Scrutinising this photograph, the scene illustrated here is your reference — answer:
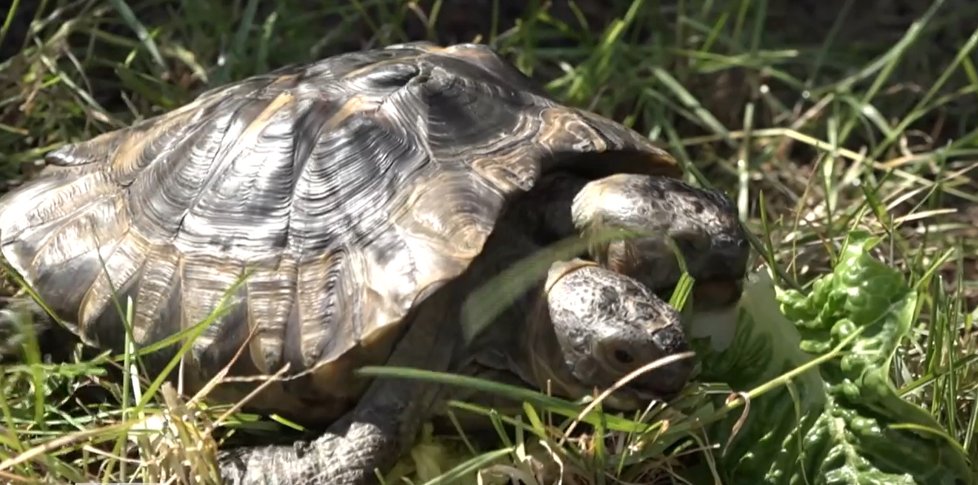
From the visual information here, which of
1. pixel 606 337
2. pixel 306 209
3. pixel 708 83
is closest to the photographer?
pixel 606 337

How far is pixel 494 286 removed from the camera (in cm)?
271

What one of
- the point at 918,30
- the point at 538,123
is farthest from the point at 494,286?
the point at 918,30

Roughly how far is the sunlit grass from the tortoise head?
0.69 meters

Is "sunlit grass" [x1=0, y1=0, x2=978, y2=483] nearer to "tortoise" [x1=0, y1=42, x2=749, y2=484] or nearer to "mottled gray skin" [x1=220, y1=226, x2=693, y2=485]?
"tortoise" [x1=0, y1=42, x2=749, y2=484]

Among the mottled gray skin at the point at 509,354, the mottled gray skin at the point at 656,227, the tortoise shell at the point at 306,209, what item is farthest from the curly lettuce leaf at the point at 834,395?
the tortoise shell at the point at 306,209

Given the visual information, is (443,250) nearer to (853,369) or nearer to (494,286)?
(494,286)

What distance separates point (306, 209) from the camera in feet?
9.16

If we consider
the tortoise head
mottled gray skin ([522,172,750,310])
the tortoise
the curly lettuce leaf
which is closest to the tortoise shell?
the tortoise

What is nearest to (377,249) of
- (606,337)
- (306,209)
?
(306,209)

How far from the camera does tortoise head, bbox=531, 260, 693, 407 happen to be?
8.20ft

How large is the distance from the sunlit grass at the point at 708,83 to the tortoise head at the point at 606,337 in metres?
0.69

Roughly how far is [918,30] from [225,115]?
8.96 feet

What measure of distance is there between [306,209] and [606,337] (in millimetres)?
782

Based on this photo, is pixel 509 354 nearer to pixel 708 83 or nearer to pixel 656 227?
pixel 656 227
